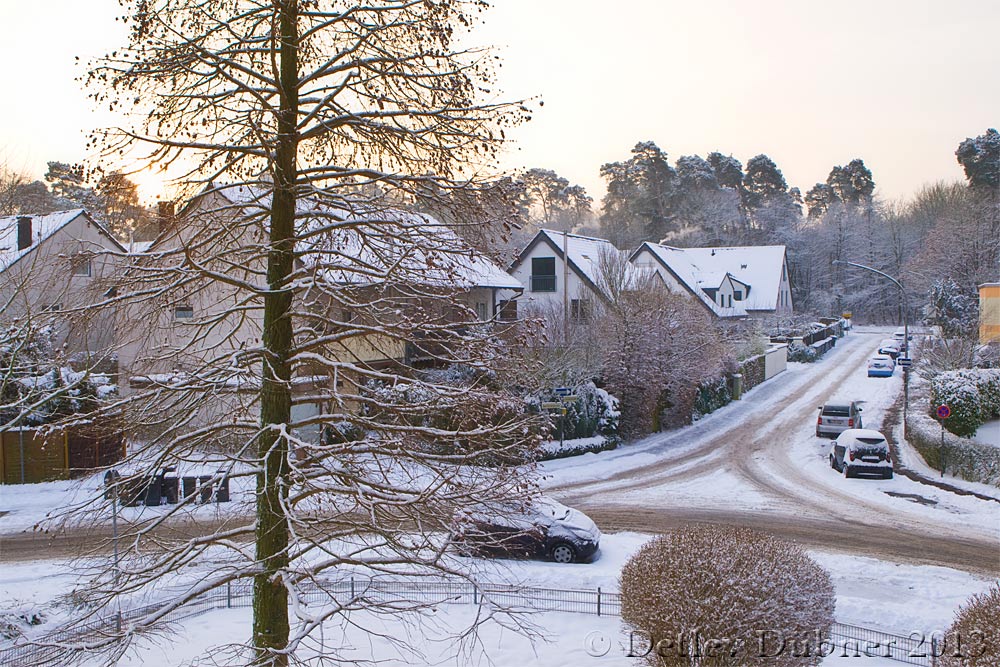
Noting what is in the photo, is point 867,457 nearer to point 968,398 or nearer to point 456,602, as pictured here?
point 968,398

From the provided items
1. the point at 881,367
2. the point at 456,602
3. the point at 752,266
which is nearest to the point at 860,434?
the point at 456,602

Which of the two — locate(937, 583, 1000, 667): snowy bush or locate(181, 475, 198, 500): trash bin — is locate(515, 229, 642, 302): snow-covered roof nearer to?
locate(181, 475, 198, 500): trash bin

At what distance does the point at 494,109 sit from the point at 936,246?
166ft

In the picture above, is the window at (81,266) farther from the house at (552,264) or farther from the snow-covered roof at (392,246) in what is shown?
the house at (552,264)

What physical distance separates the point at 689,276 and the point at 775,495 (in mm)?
29159

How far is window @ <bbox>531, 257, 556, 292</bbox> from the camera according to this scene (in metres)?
40.1

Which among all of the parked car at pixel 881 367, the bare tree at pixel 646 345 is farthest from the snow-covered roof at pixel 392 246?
the parked car at pixel 881 367

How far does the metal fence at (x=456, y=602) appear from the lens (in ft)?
21.2

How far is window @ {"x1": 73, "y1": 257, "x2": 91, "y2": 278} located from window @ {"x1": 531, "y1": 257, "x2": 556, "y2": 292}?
1314 inches

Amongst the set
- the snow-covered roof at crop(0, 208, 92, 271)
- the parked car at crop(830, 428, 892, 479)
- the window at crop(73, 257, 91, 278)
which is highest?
the snow-covered roof at crop(0, 208, 92, 271)

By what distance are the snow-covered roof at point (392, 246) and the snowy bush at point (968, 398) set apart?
20.7 metres

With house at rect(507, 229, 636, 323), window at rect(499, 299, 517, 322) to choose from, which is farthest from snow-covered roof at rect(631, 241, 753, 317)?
window at rect(499, 299, 517, 322)

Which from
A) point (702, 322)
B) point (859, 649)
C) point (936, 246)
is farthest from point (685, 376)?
point (936, 246)

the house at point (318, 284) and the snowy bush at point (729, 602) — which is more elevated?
the house at point (318, 284)
